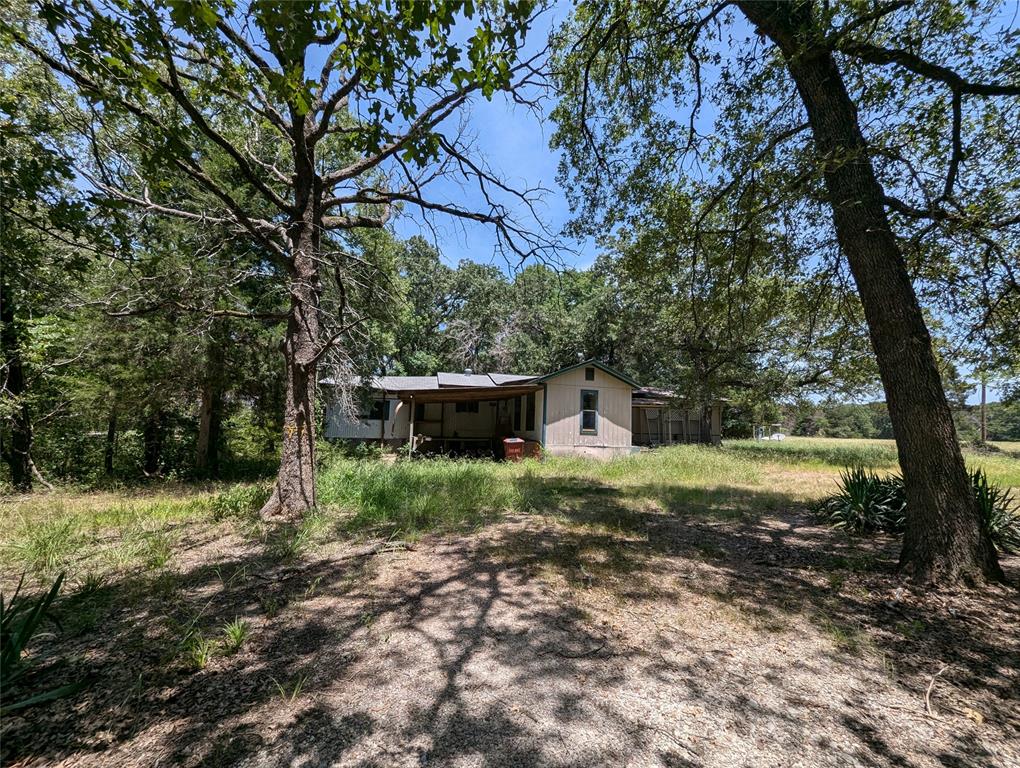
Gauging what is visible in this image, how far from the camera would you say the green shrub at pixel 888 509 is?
197 inches

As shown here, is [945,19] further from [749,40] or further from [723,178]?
[723,178]

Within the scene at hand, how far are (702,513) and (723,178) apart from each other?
18.0ft

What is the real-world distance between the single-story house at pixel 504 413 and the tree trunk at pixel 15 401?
19.7ft

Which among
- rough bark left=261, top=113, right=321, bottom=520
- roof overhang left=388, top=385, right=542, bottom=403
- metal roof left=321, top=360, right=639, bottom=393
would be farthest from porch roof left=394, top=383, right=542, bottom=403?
rough bark left=261, top=113, right=321, bottom=520

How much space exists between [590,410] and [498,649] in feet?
44.3

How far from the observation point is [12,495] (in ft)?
26.6

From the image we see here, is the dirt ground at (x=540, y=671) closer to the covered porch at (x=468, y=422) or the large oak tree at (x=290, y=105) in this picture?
the large oak tree at (x=290, y=105)

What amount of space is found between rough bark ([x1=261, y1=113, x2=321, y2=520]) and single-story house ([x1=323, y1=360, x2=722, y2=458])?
203 inches

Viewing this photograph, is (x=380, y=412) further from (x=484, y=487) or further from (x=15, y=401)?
(x=484, y=487)

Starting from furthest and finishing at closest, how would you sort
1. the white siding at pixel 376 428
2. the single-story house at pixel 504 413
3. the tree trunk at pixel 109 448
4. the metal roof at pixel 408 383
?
the white siding at pixel 376 428 < the metal roof at pixel 408 383 < the single-story house at pixel 504 413 < the tree trunk at pixel 109 448

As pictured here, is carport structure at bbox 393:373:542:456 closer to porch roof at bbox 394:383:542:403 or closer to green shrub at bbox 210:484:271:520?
porch roof at bbox 394:383:542:403

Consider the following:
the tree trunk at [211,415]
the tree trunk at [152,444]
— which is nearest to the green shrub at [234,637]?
the tree trunk at [211,415]

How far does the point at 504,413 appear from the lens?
20.2 m

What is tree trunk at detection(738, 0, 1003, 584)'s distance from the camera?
12.6 feet
